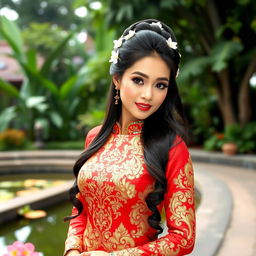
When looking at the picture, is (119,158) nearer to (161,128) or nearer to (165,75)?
(161,128)

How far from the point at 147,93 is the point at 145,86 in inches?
1.1

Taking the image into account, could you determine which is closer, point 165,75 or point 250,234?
point 165,75

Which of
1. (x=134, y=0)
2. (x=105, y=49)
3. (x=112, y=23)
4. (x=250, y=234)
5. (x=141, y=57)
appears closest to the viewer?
(x=141, y=57)

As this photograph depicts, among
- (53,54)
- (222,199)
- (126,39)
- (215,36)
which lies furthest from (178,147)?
(53,54)

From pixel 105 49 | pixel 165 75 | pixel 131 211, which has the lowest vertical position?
pixel 131 211

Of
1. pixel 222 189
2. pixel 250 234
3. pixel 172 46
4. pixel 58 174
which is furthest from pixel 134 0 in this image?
pixel 172 46

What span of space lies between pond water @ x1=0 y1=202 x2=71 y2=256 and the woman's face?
7.52ft

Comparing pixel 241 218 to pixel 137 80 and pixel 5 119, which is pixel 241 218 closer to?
pixel 137 80

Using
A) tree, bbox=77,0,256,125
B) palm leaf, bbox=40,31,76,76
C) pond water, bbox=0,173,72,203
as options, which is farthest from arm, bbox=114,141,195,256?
palm leaf, bbox=40,31,76,76

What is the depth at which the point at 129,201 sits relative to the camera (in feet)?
3.87

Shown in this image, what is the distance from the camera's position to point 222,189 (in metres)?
4.42

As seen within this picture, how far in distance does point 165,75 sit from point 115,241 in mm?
592

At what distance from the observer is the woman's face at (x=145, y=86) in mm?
1165

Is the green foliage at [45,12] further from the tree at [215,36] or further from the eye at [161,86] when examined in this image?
the eye at [161,86]
